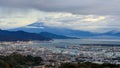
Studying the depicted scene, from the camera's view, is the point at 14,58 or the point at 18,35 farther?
the point at 18,35

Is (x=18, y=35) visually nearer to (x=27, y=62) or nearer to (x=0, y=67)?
(x=27, y=62)

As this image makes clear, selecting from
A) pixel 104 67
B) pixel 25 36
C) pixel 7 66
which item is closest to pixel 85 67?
pixel 104 67

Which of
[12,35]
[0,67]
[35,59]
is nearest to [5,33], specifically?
[12,35]

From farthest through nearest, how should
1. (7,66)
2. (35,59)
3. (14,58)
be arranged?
(35,59)
(14,58)
(7,66)

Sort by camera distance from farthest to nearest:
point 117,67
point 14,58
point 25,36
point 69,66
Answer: point 25,36
point 14,58
point 69,66
point 117,67

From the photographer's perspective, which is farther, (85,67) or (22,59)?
(22,59)

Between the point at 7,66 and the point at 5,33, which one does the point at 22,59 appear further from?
the point at 5,33

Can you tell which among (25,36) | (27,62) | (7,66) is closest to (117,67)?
(7,66)

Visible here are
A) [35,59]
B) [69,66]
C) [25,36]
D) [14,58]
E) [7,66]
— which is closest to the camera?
[69,66]
